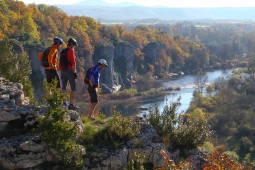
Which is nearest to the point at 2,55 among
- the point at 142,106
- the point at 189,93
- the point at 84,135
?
the point at 84,135

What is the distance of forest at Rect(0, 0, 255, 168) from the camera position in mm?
38812

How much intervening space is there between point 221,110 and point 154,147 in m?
42.8

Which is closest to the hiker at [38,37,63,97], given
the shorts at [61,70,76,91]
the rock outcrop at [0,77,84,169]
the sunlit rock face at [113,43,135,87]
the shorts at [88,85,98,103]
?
the shorts at [61,70,76,91]

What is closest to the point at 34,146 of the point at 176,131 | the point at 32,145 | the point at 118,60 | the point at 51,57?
the point at 32,145

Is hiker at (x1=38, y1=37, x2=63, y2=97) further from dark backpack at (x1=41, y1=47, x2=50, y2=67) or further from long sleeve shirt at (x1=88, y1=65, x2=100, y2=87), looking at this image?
long sleeve shirt at (x1=88, y1=65, x2=100, y2=87)

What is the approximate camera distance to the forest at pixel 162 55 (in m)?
38.8

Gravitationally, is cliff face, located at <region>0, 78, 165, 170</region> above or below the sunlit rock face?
above

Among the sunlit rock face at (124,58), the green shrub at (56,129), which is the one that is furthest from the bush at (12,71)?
the sunlit rock face at (124,58)

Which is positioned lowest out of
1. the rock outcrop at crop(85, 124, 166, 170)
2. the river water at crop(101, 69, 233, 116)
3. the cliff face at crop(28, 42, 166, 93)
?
the river water at crop(101, 69, 233, 116)

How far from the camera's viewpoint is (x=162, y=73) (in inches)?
4254

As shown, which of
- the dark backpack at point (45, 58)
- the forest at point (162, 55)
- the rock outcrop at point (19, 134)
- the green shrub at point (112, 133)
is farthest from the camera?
the forest at point (162, 55)

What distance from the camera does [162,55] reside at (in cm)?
11462

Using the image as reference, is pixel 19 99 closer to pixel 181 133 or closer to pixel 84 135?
pixel 84 135

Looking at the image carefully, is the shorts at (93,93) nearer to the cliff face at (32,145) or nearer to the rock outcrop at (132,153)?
the cliff face at (32,145)
